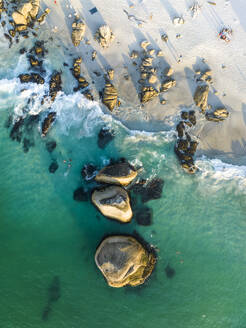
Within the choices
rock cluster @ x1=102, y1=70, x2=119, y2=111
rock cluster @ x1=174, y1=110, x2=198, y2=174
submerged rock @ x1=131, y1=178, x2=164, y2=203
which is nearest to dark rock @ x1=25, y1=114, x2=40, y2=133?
rock cluster @ x1=102, y1=70, x2=119, y2=111

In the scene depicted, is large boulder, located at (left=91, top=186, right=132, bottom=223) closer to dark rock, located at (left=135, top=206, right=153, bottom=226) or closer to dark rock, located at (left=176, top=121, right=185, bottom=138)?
dark rock, located at (left=135, top=206, right=153, bottom=226)

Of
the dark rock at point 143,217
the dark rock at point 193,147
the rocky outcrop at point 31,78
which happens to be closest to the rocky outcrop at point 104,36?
the rocky outcrop at point 31,78

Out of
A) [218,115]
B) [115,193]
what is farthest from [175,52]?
[115,193]

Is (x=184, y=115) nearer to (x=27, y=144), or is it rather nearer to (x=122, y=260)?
(x=122, y=260)

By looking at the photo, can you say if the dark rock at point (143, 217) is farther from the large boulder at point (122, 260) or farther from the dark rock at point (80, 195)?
the dark rock at point (80, 195)

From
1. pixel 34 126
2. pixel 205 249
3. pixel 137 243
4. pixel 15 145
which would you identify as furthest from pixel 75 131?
pixel 205 249
